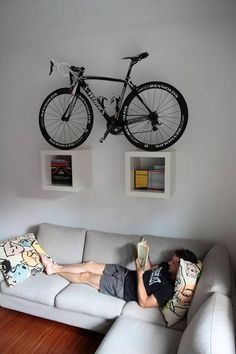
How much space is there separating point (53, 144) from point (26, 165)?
50 centimetres

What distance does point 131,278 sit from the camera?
7.63ft

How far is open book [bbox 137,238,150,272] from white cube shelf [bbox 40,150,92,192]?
0.79 meters

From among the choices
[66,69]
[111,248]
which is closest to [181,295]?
[111,248]

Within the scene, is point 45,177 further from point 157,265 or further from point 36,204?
point 157,265

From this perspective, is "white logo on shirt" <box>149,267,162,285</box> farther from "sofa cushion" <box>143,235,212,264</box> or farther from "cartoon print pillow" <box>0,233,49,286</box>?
"cartoon print pillow" <box>0,233,49,286</box>

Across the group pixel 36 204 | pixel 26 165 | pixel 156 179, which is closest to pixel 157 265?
pixel 156 179

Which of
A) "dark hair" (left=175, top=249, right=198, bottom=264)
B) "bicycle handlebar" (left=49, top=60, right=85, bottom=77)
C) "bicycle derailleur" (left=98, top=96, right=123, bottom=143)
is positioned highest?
"bicycle handlebar" (left=49, top=60, right=85, bottom=77)

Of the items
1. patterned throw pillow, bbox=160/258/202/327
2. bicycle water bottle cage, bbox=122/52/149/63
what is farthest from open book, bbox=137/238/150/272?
bicycle water bottle cage, bbox=122/52/149/63

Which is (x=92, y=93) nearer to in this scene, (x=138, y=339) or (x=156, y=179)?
(x=156, y=179)

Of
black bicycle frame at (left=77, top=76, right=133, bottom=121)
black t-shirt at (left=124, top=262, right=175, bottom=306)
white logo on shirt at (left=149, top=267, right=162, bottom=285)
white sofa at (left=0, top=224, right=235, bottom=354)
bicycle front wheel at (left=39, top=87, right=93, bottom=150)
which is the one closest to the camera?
white sofa at (left=0, top=224, right=235, bottom=354)

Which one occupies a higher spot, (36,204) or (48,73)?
(48,73)

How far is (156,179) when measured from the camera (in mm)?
2488

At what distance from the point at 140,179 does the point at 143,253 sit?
0.64m

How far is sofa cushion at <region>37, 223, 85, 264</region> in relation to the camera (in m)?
2.72
